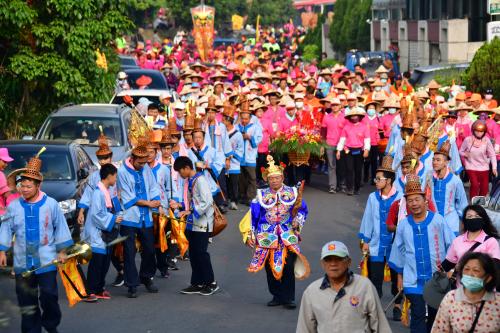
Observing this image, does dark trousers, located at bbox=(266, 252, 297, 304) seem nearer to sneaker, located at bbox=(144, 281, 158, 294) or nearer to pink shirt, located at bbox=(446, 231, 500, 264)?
sneaker, located at bbox=(144, 281, 158, 294)

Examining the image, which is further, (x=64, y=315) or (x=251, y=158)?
(x=251, y=158)

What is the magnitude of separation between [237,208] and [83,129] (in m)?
2.90

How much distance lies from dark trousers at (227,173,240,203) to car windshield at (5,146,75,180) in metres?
5.12

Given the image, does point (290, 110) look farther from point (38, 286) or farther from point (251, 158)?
point (38, 286)

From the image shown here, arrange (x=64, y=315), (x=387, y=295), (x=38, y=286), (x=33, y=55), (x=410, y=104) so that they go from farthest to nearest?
(x=33, y=55) < (x=410, y=104) < (x=387, y=295) < (x=64, y=315) < (x=38, y=286)

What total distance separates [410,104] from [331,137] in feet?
8.54

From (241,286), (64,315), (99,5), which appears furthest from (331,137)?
(64,315)

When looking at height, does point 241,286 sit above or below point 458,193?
below

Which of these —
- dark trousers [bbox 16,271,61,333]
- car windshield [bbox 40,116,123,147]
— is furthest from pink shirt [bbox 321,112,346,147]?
dark trousers [bbox 16,271,61,333]

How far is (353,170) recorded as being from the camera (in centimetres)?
2362

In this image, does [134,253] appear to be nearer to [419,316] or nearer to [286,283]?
[286,283]

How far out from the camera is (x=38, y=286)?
39.8 ft

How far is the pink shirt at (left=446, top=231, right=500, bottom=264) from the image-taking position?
34.9ft

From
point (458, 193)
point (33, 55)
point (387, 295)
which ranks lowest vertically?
point (387, 295)
